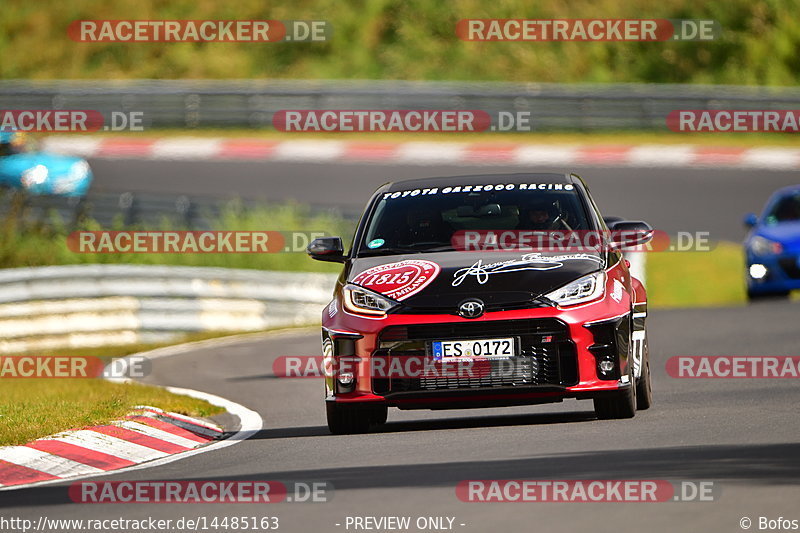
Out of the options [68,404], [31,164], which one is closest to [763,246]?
[68,404]

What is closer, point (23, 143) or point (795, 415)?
point (795, 415)

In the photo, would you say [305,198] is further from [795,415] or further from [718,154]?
[795,415]

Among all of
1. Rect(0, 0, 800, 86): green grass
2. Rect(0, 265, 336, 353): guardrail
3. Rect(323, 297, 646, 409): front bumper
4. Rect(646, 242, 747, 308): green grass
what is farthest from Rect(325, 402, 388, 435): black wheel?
Rect(0, 0, 800, 86): green grass

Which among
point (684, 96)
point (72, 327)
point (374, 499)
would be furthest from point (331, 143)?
point (374, 499)

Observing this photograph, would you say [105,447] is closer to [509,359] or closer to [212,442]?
[212,442]

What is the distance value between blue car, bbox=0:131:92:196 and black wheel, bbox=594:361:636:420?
54.3ft

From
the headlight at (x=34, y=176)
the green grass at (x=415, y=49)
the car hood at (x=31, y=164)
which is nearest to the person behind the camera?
the headlight at (x=34, y=176)

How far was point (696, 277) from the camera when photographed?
2480 centimetres

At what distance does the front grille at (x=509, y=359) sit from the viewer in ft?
32.1

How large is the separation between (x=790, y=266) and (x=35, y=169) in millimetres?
11960

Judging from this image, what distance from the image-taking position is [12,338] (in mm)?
19062

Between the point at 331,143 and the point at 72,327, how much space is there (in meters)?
13.7

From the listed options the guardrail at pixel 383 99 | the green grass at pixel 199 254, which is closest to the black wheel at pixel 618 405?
the green grass at pixel 199 254
